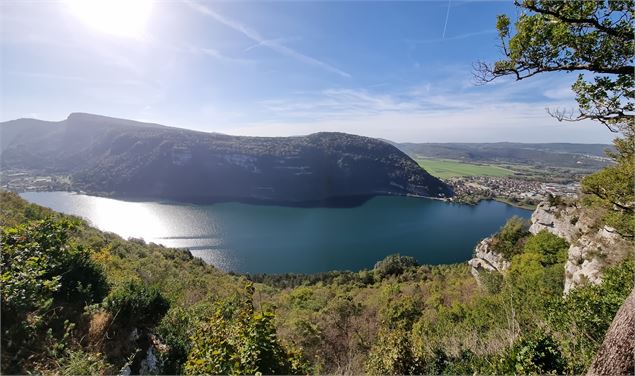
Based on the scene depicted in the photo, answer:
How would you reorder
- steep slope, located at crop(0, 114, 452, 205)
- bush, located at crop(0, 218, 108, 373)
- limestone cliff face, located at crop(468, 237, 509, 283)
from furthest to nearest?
steep slope, located at crop(0, 114, 452, 205) → limestone cliff face, located at crop(468, 237, 509, 283) → bush, located at crop(0, 218, 108, 373)

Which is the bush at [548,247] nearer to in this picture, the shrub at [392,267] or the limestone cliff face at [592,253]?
the limestone cliff face at [592,253]

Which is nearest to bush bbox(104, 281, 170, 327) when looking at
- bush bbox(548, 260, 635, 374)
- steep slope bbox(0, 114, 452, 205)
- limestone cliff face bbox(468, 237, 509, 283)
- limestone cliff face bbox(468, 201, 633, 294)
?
bush bbox(548, 260, 635, 374)

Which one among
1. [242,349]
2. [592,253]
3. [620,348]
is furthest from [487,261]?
[242,349]

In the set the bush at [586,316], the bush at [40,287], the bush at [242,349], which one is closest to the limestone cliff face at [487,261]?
the bush at [586,316]

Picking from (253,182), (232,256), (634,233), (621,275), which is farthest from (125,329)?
(253,182)

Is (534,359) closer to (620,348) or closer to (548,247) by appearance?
(620,348)

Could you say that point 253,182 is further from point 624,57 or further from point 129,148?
point 624,57

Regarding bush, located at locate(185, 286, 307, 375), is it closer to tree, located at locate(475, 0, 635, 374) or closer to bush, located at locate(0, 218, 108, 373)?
bush, located at locate(0, 218, 108, 373)
